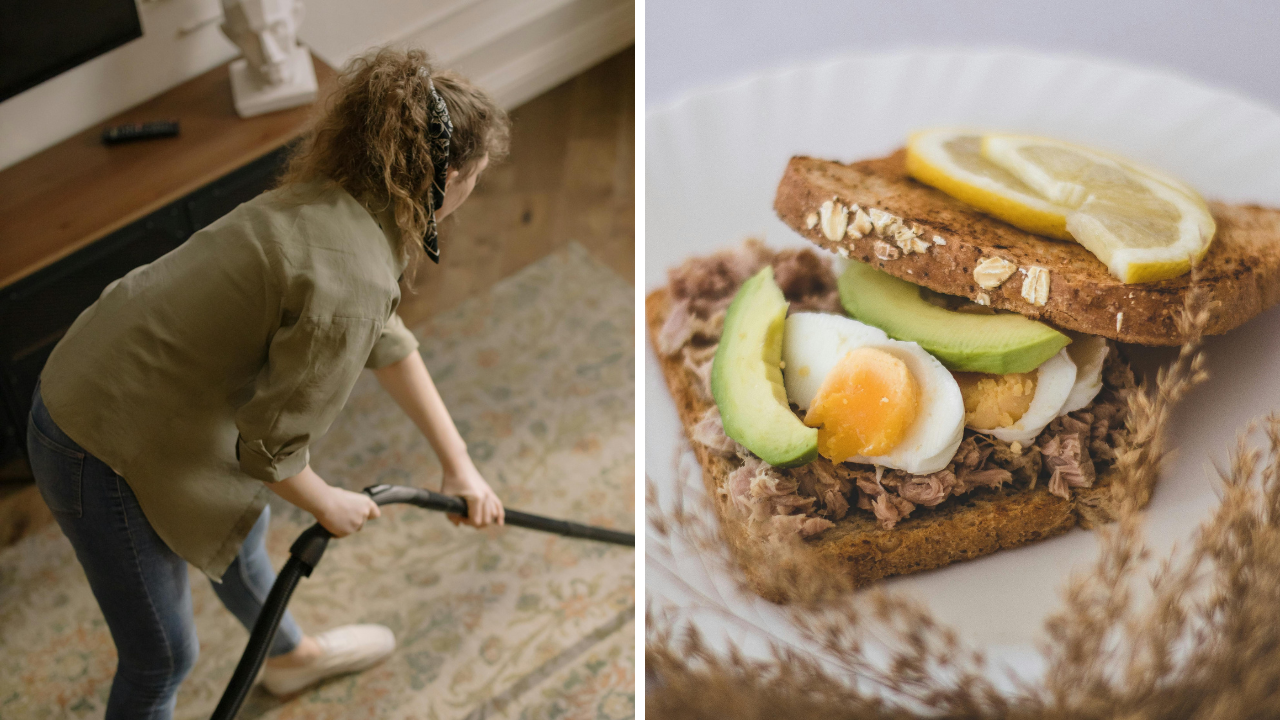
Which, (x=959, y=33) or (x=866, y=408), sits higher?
(x=959, y=33)

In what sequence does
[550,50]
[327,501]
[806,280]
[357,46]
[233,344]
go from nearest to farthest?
[806,280] < [233,344] < [327,501] < [357,46] < [550,50]

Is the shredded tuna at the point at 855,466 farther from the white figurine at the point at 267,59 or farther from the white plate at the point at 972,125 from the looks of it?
the white figurine at the point at 267,59

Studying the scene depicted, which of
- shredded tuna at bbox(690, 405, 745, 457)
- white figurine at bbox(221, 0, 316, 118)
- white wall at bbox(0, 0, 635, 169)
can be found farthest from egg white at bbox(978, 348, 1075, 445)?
white figurine at bbox(221, 0, 316, 118)

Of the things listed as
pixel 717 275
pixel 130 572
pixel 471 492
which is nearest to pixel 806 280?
pixel 717 275

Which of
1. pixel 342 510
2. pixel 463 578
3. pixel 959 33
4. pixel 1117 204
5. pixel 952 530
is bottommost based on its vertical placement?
pixel 463 578

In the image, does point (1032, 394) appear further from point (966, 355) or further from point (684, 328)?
point (684, 328)

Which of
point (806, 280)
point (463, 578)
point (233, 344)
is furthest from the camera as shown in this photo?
point (463, 578)

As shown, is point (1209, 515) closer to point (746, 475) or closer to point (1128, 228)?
point (1128, 228)
